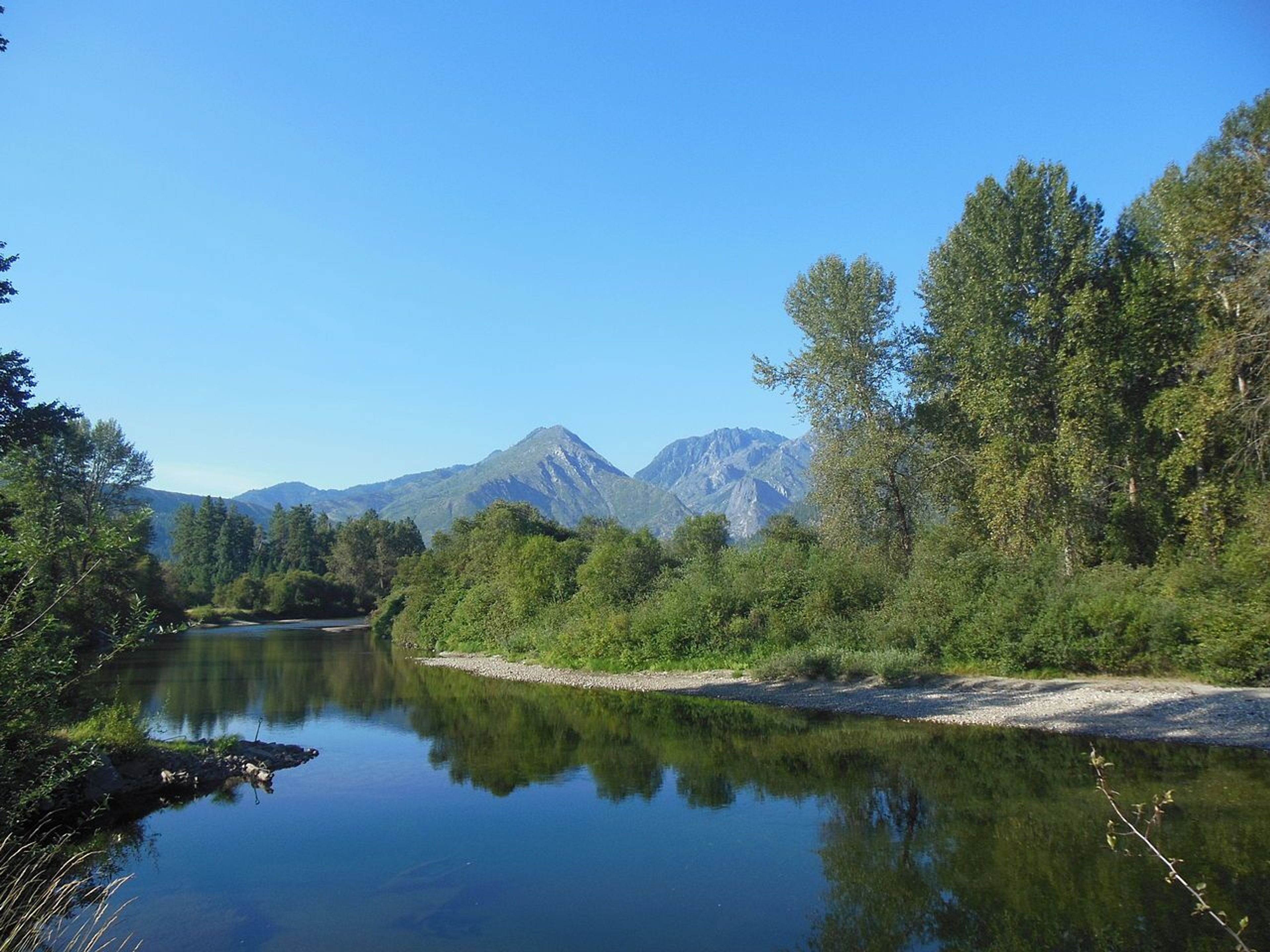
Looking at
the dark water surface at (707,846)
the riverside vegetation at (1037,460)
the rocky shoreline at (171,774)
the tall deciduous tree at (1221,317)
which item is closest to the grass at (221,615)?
the riverside vegetation at (1037,460)

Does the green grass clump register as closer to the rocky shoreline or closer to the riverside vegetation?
the rocky shoreline

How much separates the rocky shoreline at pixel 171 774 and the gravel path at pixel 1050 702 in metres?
16.5

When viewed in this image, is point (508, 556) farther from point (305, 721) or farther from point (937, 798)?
point (937, 798)

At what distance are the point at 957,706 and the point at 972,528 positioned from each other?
9.18 metres

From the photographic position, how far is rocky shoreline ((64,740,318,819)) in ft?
54.1

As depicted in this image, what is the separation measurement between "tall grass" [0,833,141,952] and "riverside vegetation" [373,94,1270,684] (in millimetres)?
23852

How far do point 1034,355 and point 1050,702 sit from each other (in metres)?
12.5

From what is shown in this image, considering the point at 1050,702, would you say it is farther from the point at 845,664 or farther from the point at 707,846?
the point at 707,846

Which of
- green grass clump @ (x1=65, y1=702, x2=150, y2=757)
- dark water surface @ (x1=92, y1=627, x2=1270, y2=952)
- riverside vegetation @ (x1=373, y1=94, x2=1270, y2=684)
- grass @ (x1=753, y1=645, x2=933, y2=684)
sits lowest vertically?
dark water surface @ (x1=92, y1=627, x2=1270, y2=952)

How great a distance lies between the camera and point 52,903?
11797 mm

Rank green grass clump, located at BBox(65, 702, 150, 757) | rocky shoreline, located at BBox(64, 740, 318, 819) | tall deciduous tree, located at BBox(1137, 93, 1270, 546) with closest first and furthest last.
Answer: rocky shoreline, located at BBox(64, 740, 318, 819) → green grass clump, located at BBox(65, 702, 150, 757) → tall deciduous tree, located at BBox(1137, 93, 1270, 546)

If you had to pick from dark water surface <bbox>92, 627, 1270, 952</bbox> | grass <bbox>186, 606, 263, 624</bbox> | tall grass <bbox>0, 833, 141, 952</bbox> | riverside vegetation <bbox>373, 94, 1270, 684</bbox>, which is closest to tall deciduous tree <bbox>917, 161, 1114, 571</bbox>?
riverside vegetation <bbox>373, 94, 1270, 684</bbox>

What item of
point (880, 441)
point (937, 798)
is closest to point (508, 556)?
point (880, 441)

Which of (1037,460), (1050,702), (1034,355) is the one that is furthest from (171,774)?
(1034,355)
